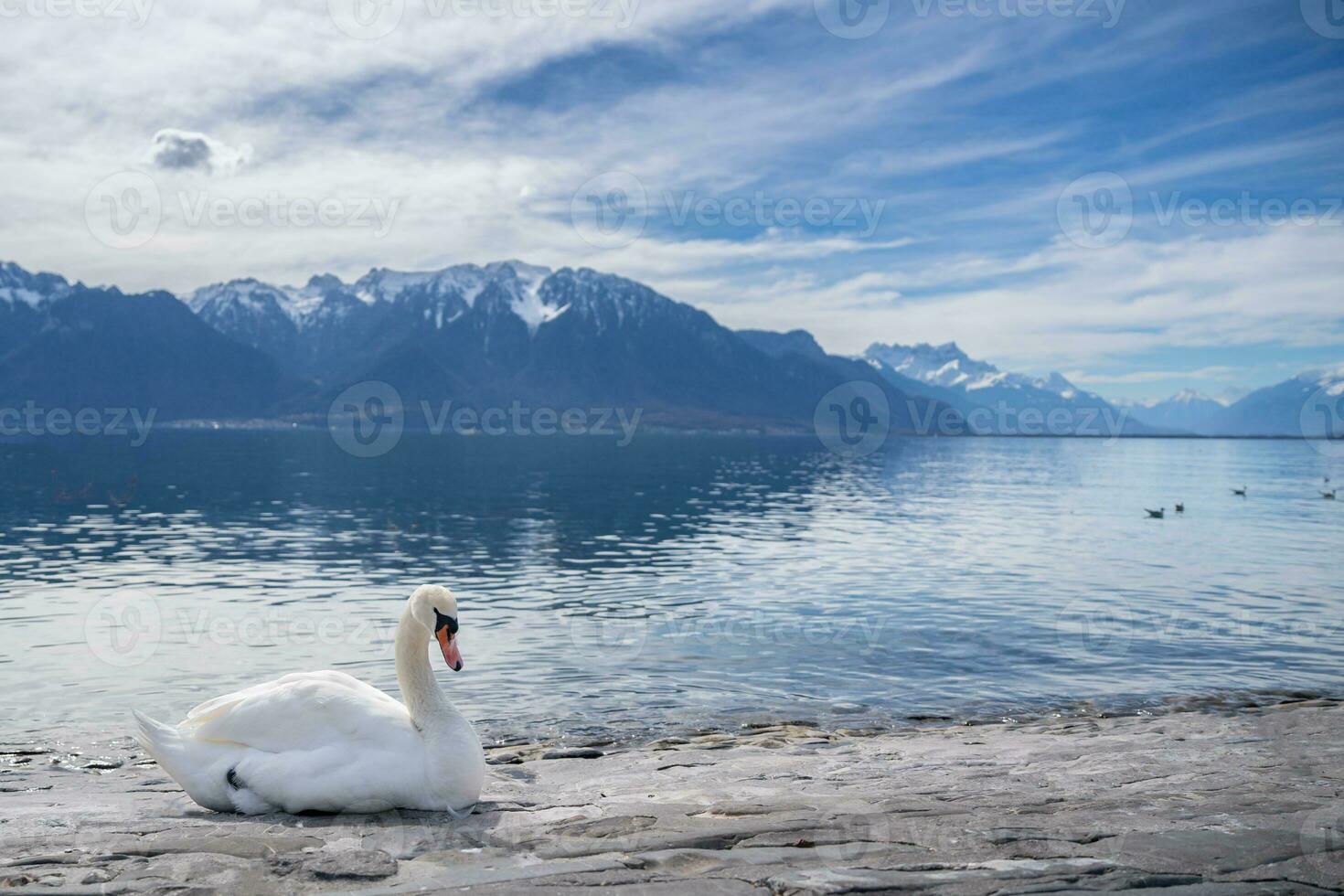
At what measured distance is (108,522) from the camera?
51.8 m

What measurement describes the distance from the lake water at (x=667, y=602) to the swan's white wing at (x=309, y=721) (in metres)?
7.04

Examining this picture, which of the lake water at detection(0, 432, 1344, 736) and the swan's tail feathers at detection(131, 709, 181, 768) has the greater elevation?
the swan's tail feathers at detection(131, 709, 181, 768)

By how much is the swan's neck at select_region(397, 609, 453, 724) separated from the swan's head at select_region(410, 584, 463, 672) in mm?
145

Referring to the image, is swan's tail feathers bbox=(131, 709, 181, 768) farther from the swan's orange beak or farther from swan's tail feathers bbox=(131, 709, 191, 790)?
the swan's orange beak

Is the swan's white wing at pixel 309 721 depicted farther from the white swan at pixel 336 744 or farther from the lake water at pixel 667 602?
the lake water at pixel 667 602

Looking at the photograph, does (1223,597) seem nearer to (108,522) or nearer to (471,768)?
(471,768)

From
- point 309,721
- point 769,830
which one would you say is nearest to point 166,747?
point 309,721

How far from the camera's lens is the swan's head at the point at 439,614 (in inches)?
382

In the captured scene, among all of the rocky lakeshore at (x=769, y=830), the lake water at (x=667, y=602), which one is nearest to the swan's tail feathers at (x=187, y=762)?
the rocky lakeshore at (x=769, y=830)

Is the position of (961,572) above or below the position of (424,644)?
below

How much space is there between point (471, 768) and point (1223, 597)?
31.1 m

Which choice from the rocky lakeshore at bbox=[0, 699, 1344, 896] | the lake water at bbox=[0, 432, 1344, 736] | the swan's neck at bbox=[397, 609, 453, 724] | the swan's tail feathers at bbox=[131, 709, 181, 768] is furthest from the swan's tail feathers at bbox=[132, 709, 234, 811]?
the lake water at bbox=[0, 432, 1344, 736]

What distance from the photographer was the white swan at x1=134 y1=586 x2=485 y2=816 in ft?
31.1

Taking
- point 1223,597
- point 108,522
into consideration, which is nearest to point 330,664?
point 1223,597
